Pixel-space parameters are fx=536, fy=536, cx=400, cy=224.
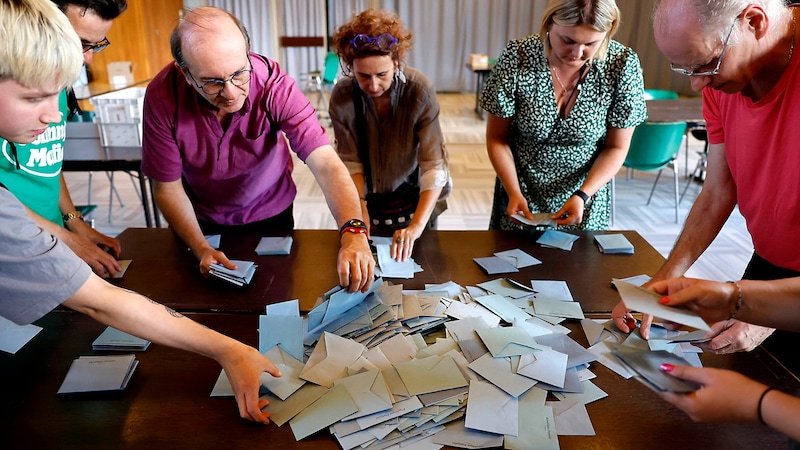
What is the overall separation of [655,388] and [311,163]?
1.20 metres

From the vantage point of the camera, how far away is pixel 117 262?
1.64 m

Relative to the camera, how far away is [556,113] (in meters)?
1.90

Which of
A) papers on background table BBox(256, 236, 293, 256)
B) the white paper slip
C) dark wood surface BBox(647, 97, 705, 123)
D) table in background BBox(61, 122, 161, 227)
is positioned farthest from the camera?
dark wood surface BBox(647, 97, 705, 123)

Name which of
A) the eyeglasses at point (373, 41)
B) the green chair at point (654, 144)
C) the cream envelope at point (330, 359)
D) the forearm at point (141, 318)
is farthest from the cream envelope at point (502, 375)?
the green chair at point (654, 144)

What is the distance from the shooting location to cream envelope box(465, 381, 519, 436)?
100 cm

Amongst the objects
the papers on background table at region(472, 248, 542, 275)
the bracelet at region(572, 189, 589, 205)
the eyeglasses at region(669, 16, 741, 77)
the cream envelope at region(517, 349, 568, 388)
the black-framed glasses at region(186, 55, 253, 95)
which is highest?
the eyeglasses at region(669, 16, 741, 77)

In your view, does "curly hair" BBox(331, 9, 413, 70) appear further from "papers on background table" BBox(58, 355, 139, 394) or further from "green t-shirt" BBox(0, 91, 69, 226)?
"papers on background table" BBox(58, 355, 139, 394)

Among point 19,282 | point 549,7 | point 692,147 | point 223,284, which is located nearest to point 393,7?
point 692,147

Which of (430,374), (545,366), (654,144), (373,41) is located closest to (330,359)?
(430,374)

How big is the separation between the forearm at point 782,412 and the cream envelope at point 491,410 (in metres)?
0.40

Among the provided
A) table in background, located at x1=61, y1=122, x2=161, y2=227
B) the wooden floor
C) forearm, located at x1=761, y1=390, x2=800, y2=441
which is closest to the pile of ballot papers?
forearm, located at x1=761, y1=390, x2=800, y2=441

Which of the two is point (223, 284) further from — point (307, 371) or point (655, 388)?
point (655, 388)

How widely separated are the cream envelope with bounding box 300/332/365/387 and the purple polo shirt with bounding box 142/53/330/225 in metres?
0.71

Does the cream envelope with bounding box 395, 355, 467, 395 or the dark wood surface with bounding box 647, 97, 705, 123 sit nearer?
the cream envelope with bounding box 395, 355, 467, 395
